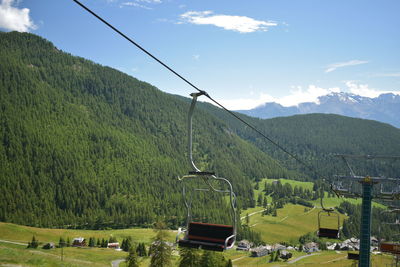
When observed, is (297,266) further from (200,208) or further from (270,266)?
(200,208)

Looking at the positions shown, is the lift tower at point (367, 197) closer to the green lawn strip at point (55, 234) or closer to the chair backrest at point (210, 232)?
the chair backrest at point (210, 232)

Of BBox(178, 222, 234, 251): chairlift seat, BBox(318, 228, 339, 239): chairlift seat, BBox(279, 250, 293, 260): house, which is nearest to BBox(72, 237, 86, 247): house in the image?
BBox(279, 250, 293, 260): house

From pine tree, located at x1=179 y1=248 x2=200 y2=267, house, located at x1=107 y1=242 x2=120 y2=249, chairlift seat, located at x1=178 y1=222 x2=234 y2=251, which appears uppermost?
chairlift seat, located at x1=178 y1=222 x2=234 y2=251

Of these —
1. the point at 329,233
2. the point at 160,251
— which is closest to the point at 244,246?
the point at 160,251

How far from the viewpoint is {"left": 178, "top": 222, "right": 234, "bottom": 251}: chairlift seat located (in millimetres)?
15647

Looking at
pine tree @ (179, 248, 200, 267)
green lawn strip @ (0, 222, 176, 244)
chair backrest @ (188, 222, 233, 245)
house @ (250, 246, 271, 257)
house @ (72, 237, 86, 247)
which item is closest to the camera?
chair backrest @ (188, 222, 233, 245)

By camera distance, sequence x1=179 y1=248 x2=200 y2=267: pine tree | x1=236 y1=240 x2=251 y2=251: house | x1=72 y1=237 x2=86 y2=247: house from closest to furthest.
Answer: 1. x1=179 y1=248 x2=200 y2=267: pine tree
2. x1=72 y1=237 x2=86 y2=247: house
3. x1=236 y1=240 x2=251 y2=251: house

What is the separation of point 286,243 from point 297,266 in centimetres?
5411

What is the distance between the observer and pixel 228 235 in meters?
15.8

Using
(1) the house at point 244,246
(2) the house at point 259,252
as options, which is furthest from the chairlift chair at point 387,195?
(1) the house at point 244,246

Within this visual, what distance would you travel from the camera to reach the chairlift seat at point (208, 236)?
1565 cm

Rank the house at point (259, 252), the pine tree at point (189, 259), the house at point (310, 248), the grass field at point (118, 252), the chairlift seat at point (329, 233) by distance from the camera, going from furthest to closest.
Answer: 1. the house at point (310, 248)
2. the house at point (259, 252)
3. the grass field at point (118, 252)
4. the pine tree at point (189, 259)
5. the chairlift seat at point (329, 233)

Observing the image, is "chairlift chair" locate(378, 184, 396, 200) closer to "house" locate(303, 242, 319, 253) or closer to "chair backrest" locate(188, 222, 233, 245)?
"chair backrest" locate(188, 222, 233, 245)

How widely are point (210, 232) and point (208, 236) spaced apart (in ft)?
0.65
